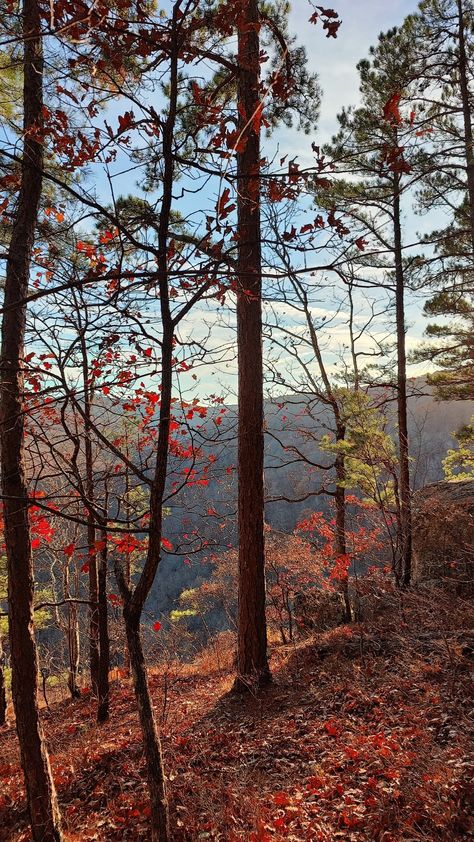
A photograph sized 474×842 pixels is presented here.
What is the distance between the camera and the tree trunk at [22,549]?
3600mm

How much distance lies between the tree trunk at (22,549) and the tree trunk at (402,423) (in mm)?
7697

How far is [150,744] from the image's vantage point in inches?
115

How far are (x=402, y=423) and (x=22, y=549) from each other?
29.9 ft

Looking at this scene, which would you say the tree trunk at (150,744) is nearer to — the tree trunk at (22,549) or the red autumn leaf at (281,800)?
the tree trunk at (22,549)

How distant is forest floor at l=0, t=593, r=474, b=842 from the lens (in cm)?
351

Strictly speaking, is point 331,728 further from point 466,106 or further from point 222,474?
point 466,106

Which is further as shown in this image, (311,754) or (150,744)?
(311,754)

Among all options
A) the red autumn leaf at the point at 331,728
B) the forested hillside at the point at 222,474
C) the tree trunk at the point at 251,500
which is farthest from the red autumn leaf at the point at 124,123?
the red autumn leaf at the point at 331,728

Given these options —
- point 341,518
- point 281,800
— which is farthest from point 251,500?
point 341,518

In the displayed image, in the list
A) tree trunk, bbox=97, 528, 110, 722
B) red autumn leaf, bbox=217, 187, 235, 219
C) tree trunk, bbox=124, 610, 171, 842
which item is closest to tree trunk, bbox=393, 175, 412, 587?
tree trunk, bbox=97, 528, 110, 722

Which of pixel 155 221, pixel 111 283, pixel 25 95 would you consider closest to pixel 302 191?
pixel 155 221

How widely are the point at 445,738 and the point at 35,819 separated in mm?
3640

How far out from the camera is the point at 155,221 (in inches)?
111

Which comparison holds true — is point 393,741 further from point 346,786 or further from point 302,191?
point 302,191
